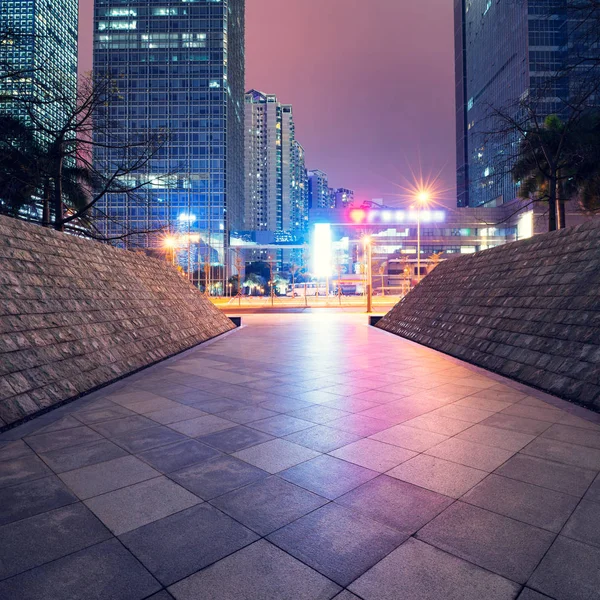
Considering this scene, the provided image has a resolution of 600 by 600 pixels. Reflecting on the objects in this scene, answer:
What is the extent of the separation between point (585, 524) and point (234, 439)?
12.7 feet

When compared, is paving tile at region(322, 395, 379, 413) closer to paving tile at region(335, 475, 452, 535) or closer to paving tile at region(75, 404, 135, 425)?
paving tile at region(335, 475, 452, 535)

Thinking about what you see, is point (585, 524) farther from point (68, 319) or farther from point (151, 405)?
point (68, 319)

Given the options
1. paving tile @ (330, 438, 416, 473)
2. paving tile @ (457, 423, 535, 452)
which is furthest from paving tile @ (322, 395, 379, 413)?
paving tile @ (457, 423, 535, 452)

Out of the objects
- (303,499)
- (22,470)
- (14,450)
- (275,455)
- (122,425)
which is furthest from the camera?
(122,425)

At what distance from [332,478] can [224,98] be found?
115 metres

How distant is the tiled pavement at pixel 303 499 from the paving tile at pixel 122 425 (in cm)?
3

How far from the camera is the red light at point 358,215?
117m

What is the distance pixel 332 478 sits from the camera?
4191 mm

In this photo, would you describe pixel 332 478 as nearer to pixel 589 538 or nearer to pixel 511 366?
pixel 589 538

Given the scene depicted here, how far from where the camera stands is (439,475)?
421 centimetres

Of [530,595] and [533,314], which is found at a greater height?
[533,314]

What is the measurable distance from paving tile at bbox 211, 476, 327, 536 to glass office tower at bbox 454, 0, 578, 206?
7530 centimetres

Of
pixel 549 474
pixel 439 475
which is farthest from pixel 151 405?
pixel 549 474

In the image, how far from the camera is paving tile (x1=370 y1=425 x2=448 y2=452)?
5102mm
